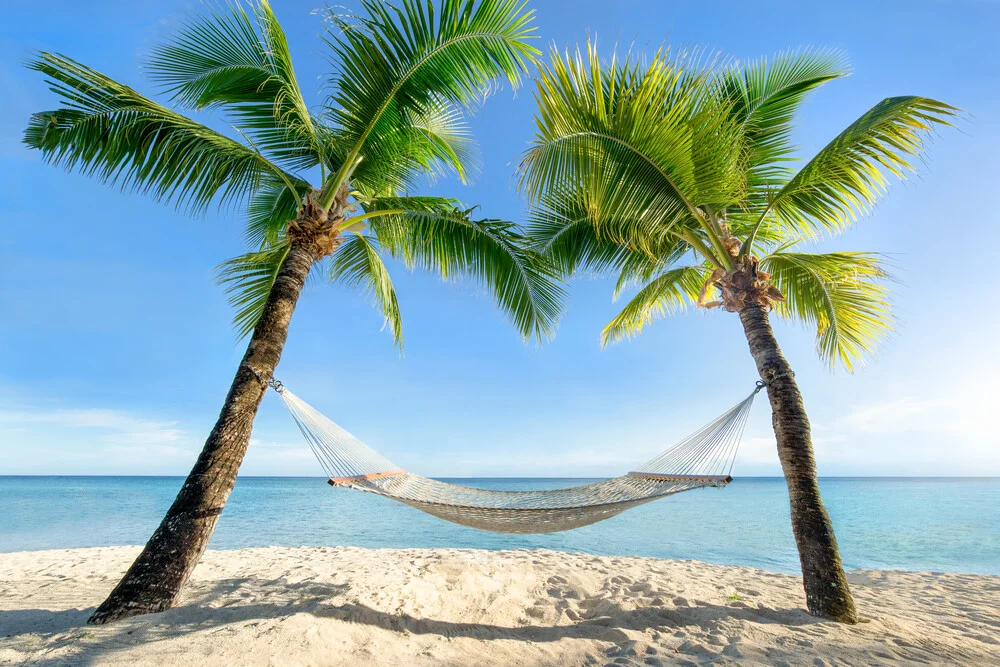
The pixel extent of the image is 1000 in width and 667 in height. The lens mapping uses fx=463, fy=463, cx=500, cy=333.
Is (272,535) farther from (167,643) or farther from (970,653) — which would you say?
(970,653)

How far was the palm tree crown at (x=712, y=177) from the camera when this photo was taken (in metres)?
2.66

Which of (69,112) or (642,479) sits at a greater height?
(69,112)

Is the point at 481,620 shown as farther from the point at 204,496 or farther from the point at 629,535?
the point at 629,535

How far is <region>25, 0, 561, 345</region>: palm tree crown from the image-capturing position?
278 cm

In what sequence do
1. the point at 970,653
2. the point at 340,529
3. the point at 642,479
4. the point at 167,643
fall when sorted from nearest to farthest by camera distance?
the point at 167,643 → the point at 970,653 → the point at 642,479 → the point at 340,529

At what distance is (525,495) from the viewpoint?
360 centimetres

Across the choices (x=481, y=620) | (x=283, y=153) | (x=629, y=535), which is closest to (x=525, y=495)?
(x=481, y=620)

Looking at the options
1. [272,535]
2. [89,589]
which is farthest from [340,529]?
[89,589]

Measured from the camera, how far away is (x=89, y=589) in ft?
10.6

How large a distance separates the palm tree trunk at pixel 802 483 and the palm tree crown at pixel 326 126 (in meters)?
1.73

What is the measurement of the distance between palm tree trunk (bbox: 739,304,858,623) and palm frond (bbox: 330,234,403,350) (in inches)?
121

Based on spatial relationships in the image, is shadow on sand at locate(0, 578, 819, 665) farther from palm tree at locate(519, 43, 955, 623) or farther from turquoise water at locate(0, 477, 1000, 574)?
turquoise water at locate(0, 477, 1000, 574)

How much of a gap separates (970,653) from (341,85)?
15.1ft

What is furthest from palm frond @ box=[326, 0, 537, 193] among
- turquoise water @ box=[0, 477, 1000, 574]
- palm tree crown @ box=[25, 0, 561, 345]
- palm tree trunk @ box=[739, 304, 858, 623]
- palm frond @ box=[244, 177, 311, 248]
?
turquoise water @ box=[0, 477, 1000, 574]
